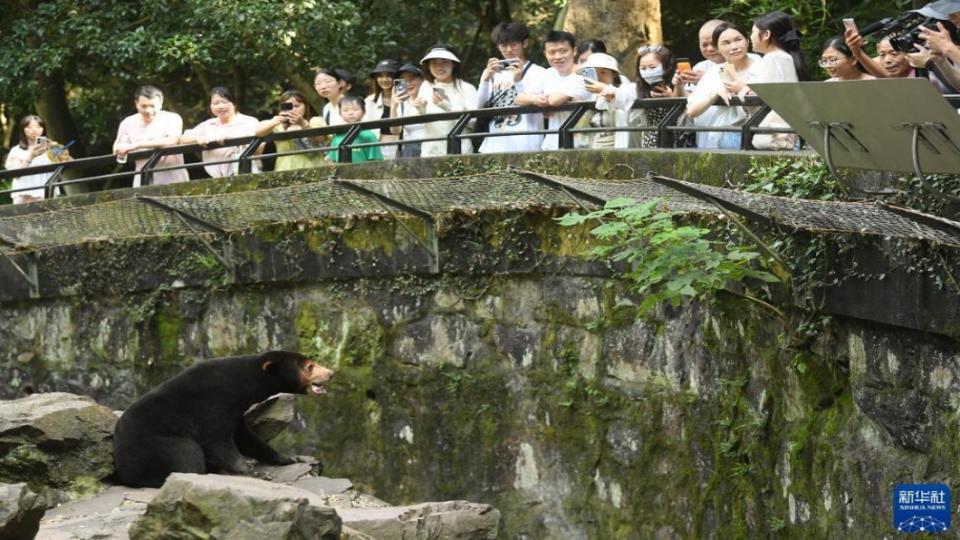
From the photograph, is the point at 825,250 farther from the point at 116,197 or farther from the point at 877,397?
the point at 116,197

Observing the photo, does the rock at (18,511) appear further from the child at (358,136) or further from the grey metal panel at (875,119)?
the child at (358,136)

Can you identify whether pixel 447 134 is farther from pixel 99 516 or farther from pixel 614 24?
pixel 99 516

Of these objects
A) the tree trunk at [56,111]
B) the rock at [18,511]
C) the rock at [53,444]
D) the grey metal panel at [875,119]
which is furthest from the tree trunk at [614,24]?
the rock at [18,511]

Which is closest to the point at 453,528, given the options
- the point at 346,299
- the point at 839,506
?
the point at 839,506

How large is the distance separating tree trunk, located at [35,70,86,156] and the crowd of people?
4.94 metres

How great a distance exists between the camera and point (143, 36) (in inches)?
751

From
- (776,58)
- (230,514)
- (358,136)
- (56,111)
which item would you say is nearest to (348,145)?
(358,136)

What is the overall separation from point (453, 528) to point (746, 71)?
3.68m

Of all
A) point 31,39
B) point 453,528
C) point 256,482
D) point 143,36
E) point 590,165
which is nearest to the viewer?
point 256,482

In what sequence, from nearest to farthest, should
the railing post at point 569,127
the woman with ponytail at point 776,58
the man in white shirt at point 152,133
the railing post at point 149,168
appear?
the woman with ponytail at point 776,58 → the railing post at point 569,127 → the railing post at point 149,168 → the man in white shirt at point 152,133

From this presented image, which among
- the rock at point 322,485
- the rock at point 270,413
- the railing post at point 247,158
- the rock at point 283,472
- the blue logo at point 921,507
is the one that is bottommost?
the rock at point 322,485

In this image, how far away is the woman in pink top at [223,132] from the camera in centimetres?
1596

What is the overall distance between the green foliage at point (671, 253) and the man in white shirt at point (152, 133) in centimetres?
689

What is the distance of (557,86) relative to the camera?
13.2 m
